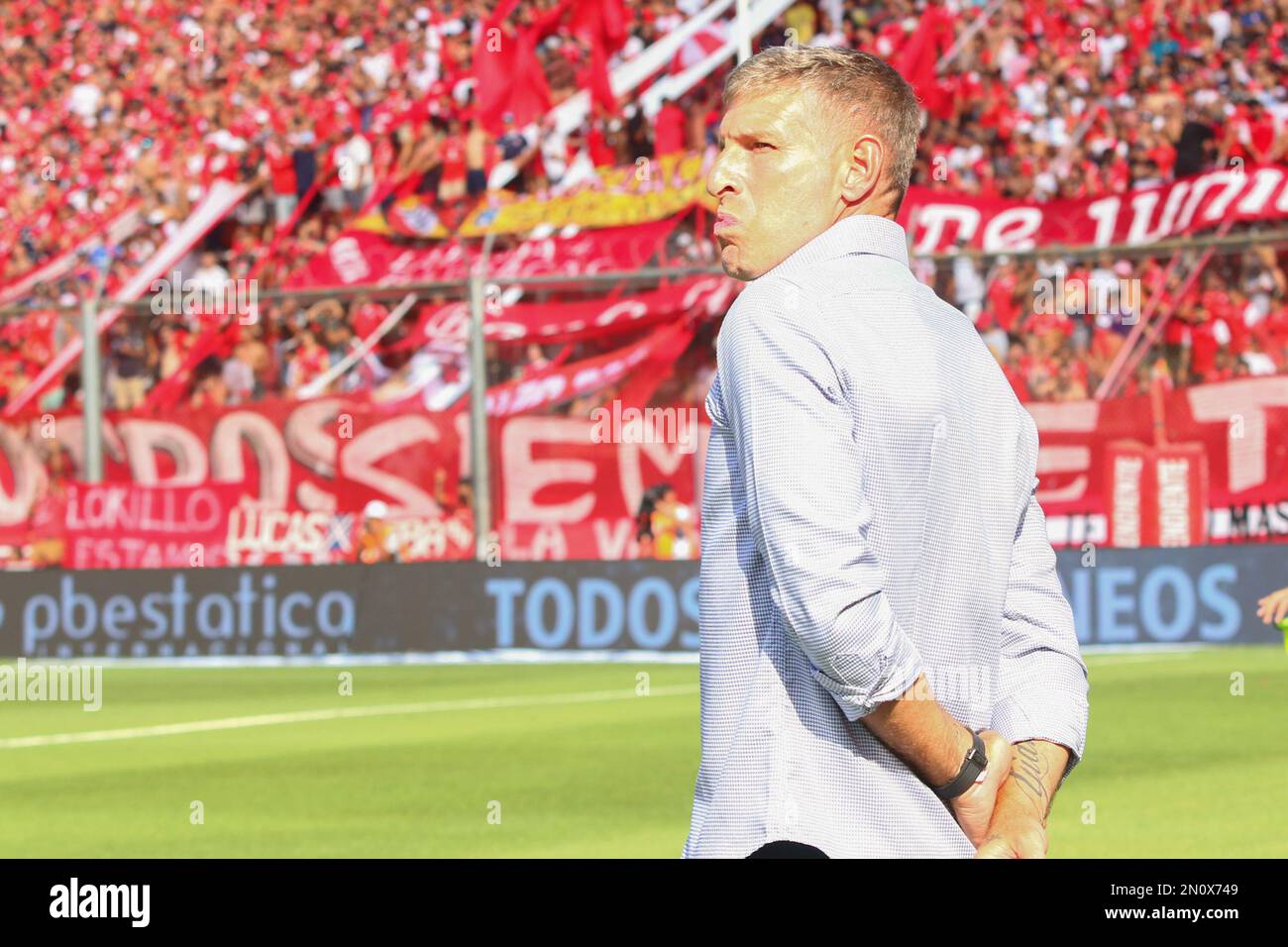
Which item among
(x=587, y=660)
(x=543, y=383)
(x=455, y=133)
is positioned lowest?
(x=587, y=660)

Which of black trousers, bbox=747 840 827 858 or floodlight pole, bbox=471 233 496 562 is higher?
floodlight pole, bbox=471 233 496 562

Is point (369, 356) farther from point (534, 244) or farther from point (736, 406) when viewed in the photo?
point (736, 406)

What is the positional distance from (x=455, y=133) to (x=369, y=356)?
798cm

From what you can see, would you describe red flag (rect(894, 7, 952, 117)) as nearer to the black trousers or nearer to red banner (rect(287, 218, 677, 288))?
red banner (rect(287, 218, 677, 288))

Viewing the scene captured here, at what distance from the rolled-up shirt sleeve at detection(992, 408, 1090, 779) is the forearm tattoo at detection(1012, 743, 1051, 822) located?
58 mm

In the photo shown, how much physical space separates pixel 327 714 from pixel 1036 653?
11.1 m

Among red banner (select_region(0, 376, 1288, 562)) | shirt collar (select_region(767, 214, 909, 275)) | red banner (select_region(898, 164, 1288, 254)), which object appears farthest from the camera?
red banner (select_region(898, 164, 1288, 254))

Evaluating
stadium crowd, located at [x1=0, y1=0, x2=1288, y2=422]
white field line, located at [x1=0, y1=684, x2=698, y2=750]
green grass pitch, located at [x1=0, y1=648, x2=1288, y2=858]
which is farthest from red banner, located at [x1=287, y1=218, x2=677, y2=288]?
white field line, located at [x1=0, y1=684, x2=698, y2=750]

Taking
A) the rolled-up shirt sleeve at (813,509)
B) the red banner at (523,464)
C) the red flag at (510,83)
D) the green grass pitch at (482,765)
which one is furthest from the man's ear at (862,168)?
the red flag at (510,83)

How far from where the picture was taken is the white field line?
12938mm

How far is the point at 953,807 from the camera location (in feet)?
8.68

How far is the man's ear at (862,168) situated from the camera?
2.75 metres

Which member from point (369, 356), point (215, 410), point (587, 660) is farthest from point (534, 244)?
point (587, 660)
